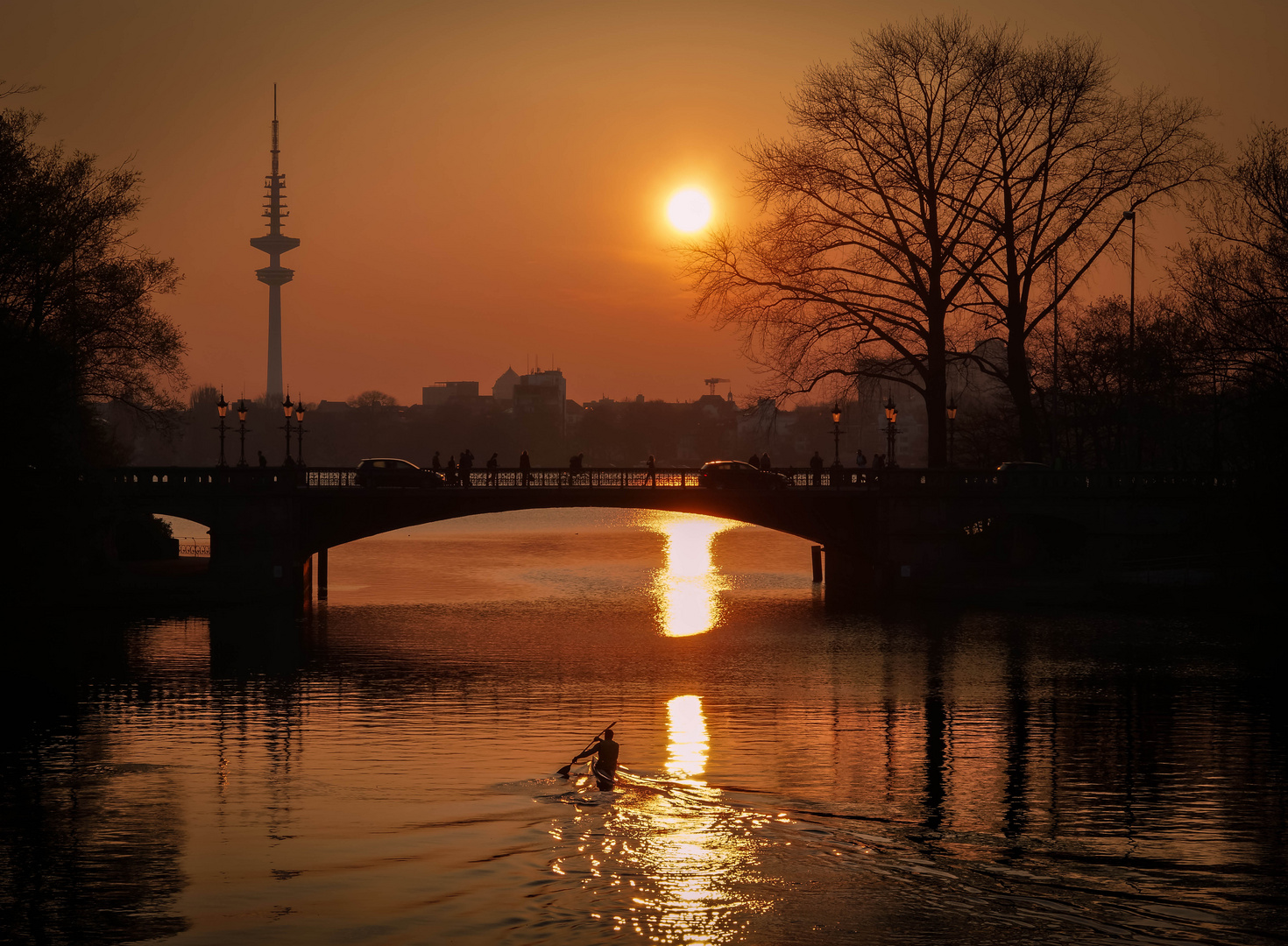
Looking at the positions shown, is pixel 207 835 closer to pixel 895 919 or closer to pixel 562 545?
pixel 895 919

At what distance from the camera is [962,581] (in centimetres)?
6072

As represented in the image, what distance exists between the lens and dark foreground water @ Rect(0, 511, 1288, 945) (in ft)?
63.4

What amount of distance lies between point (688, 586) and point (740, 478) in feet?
40.4

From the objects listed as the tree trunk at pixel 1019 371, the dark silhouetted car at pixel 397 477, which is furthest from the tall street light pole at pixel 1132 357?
→ the dark silhouetted car at pixel 397 477

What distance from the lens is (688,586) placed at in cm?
7450

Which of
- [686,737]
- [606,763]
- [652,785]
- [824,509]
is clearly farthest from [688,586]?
[606,763]

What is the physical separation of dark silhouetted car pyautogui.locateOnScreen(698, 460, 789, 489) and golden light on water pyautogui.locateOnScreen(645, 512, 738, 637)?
17.9 feet

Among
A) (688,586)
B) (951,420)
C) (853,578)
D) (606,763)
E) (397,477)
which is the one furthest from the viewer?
(688,586)

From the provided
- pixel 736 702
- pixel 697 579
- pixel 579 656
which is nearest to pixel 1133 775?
pixel 736 702

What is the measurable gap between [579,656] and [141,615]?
19.9 metres

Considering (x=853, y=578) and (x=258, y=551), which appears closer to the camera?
(x=258, y=551)

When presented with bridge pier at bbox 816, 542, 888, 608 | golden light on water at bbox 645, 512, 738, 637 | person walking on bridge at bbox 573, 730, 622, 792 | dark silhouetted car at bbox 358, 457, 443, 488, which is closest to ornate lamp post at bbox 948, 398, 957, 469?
bridge pier at bbox 816, 542, 888, 608

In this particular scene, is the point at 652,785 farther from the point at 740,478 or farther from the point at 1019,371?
the point at 1019,371

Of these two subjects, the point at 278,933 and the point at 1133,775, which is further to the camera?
the point at 1133,775
